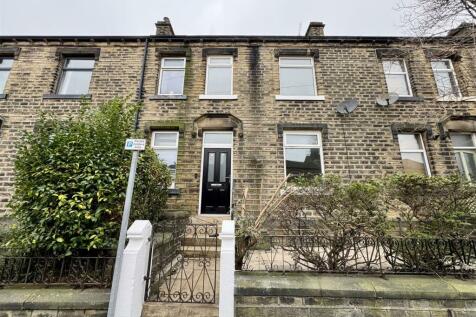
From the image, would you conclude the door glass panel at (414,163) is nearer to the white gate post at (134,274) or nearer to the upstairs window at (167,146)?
the upstairs window at (167,146)

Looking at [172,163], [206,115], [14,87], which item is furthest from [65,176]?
[14,87]

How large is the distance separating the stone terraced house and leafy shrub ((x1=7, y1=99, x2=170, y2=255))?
3.80 m

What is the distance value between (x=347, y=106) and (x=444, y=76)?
4.61 m

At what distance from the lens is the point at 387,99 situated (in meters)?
9.15

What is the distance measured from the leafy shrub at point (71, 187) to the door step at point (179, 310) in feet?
4.27

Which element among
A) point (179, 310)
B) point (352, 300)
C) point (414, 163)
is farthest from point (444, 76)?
point (179, 310)

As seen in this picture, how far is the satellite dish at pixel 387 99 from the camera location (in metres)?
9.02

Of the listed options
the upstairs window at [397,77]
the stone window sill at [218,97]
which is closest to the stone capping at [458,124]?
the upstairs window at [397,77]

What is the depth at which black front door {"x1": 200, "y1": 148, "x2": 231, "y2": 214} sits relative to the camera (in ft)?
28.8

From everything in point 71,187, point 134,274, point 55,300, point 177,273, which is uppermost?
point 71,187

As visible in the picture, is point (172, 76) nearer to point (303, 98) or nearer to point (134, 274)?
point (303, 98)

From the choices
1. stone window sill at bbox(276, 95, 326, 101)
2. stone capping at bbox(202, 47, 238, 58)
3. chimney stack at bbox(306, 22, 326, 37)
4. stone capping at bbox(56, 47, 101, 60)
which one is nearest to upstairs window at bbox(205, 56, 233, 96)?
stone capping at bbox(202, 47, 238, 58)

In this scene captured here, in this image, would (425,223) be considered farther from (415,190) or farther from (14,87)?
(14,87)

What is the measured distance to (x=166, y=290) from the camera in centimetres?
438
